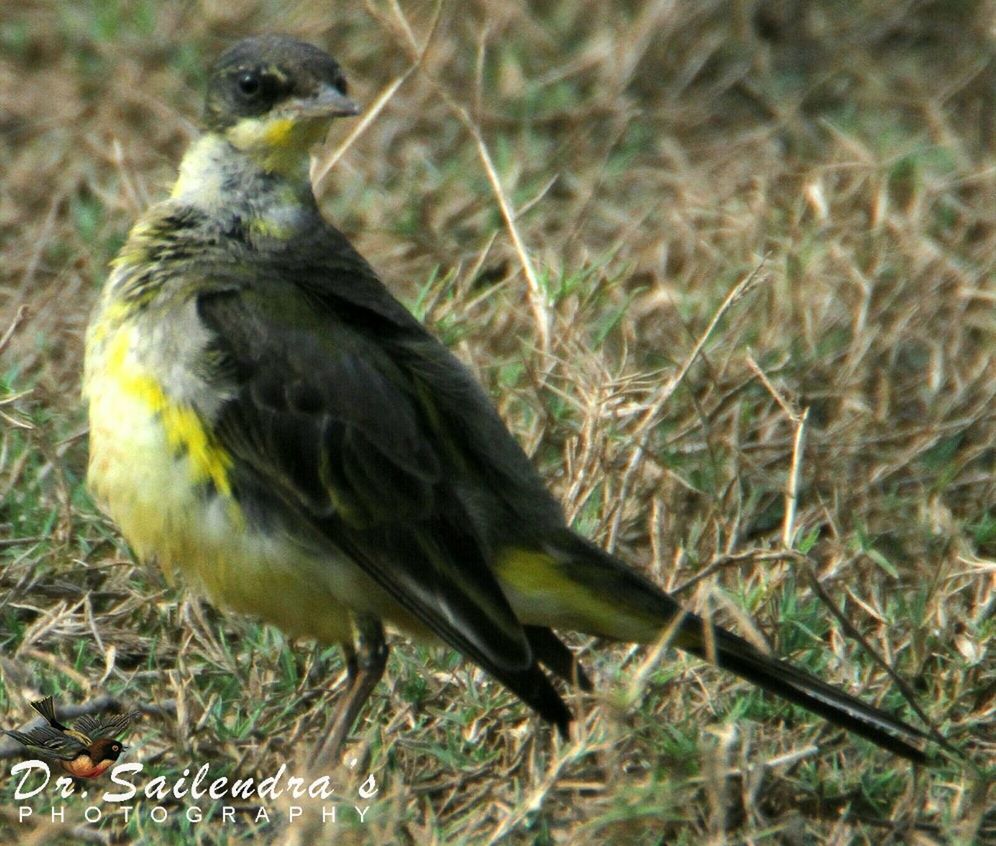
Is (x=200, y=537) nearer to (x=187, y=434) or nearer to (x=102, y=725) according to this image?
(x=187, y=434)

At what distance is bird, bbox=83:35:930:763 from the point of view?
4.98m

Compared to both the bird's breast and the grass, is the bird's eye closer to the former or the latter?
the bird's breast

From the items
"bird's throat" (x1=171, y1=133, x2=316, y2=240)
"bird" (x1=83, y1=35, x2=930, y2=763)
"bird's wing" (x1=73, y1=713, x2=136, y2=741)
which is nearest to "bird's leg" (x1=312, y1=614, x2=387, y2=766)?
"bird" (x1=83, y1=35, x2=930, y2=763)

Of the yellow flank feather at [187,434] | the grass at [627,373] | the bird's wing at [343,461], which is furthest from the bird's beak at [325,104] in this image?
the grass at [627,373]

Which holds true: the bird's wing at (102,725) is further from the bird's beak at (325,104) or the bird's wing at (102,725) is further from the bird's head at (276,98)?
the bird's beak at (325,104)

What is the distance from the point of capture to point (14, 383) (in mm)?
6648

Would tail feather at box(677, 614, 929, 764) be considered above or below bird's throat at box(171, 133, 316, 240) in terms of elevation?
below

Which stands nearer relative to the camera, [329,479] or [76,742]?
[76,742]

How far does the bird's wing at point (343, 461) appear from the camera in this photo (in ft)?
16.4

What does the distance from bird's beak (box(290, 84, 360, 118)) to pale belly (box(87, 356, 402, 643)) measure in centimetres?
107

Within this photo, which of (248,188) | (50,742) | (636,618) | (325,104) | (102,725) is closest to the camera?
(50,742)

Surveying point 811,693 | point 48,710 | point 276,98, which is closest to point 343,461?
Result: point 48,710

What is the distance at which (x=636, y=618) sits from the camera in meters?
5.16

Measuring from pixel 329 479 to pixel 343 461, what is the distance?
2.7 inches
